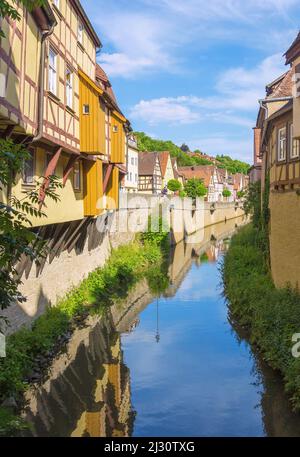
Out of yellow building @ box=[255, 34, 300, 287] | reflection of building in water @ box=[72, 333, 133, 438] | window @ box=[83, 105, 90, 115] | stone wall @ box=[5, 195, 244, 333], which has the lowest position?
reflection of building in water @ box=[72, 333, 133, 438]

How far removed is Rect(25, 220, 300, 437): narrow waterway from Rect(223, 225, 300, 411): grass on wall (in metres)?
0.48

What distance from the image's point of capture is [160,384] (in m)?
11.3

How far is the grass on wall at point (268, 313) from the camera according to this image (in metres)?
10.2

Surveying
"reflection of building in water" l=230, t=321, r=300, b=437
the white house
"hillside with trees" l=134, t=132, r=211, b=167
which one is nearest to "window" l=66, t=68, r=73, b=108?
"reflection of building in water" l=230, t=321, r=300, b=437

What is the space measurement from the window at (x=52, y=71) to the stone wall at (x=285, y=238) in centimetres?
729

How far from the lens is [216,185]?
91.1 m

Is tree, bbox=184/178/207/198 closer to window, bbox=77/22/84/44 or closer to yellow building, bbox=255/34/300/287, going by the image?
yellow building, bbox=255/34/300/287

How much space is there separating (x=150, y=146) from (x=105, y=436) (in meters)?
93.9

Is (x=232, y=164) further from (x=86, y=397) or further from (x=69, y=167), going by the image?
(x=86, y=397)

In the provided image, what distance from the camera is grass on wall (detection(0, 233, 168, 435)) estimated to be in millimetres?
9285

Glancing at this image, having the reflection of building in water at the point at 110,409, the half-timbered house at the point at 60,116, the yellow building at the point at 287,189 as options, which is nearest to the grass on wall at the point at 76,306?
the reflection of building in water at the point at 110,409

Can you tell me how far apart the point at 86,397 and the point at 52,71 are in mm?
8177

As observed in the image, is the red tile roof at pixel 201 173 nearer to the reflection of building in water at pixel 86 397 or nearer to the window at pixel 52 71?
the reflection of building in water at pixel 86 397
